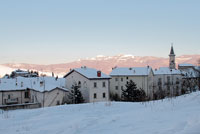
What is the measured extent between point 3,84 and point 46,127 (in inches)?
1239

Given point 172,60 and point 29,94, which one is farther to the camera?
point 172,60

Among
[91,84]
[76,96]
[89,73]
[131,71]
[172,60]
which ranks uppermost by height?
[172,60]

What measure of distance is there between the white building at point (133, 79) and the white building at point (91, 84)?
15.2 meters

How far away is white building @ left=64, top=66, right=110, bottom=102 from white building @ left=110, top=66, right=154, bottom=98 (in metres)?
15.2

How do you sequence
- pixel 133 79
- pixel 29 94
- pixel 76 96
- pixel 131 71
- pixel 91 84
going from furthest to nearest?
pixel 131 71, pixel 133 79, pixel 91 84, pixel 29 94, pixel 76 96

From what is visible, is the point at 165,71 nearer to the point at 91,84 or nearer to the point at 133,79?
the point at 133,79

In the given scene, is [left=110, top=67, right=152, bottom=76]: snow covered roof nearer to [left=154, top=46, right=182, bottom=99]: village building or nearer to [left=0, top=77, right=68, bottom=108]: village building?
[left=154, top=46, right=182, bottom=99]: village building

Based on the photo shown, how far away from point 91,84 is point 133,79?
62.3ft

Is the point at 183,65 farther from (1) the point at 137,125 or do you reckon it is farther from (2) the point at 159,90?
(1) the point at 137,125

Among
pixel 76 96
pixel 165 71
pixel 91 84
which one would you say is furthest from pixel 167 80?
pixel 76 96

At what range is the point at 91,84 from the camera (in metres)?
37.2

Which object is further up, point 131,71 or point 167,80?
point 131,71

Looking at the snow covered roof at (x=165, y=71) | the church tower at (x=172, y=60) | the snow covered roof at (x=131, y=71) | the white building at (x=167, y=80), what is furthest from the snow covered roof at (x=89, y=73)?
the church tower at (x=172, y=60)

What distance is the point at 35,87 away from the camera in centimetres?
3459
